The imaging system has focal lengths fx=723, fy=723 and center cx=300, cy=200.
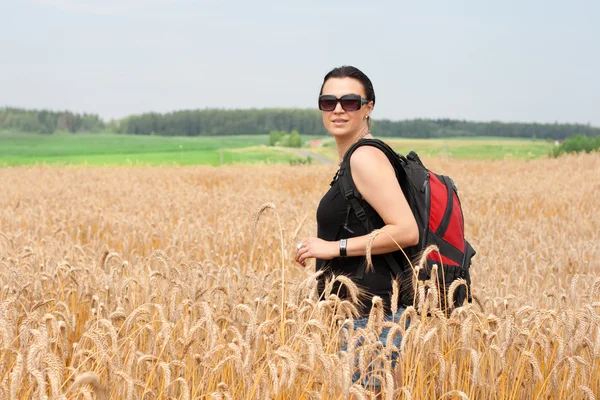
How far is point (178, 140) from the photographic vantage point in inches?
2454

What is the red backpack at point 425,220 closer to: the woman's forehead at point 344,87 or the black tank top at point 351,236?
the black tank top at point 351,236

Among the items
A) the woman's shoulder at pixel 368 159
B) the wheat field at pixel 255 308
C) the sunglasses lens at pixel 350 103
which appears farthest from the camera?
the sunglasses lens at pixel 350 103

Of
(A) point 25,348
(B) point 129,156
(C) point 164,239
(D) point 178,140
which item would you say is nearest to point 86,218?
(C) point 164,239

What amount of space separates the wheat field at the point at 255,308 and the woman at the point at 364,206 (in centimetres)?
14

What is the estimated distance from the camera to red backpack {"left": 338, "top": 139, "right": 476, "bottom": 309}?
10.3 feet

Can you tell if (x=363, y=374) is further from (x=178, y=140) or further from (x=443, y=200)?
(x=178, y=140)

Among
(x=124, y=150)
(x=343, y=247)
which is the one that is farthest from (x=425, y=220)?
(x=124, y=150)

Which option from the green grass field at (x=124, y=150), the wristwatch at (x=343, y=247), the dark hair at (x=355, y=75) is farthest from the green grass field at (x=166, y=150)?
the wristwatch at (x=343, y=247)

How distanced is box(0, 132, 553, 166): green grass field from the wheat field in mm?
28396

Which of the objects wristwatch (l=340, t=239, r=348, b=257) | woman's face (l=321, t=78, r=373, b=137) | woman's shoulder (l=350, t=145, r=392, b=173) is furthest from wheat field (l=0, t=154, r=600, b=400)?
woman's face (l=321, t=78, r=373, b=137)

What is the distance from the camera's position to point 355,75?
11.1 ft

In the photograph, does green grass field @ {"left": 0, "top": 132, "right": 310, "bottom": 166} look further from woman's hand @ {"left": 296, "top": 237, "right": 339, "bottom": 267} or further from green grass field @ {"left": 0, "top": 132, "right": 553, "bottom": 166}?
woman's hand @ {"left": 296, "top": 237, "right": 339, "bottom": 267}

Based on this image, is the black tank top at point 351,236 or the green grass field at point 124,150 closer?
the black tank top at point 351,236

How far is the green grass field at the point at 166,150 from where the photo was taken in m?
46.0
